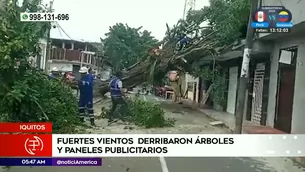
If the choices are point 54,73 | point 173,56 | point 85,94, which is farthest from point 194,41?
point 54,73

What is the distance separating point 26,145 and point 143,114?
2.50 ft

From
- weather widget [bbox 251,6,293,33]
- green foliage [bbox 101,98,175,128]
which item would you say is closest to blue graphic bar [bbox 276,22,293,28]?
weather widget [bbox 251,6,293,33]

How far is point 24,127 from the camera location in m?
2.33

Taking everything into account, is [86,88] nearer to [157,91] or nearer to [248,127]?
[157,91]

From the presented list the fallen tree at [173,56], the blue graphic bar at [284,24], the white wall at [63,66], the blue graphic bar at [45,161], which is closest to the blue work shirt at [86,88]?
the white wall at [63,66]

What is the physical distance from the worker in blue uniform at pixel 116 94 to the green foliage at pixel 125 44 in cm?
7

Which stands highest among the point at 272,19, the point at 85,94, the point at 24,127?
the point at 272,19

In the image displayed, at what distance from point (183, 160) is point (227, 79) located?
62 cm

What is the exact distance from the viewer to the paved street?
2.44 meters

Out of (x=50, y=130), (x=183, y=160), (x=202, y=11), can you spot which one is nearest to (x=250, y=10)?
(x=202, y=11)

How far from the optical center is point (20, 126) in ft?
7.63

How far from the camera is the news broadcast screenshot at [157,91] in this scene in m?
2.29

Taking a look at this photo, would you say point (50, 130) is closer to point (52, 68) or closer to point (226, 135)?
point (52, 68)

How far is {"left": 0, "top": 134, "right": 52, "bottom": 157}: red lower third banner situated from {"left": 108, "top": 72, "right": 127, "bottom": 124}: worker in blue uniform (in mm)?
444
